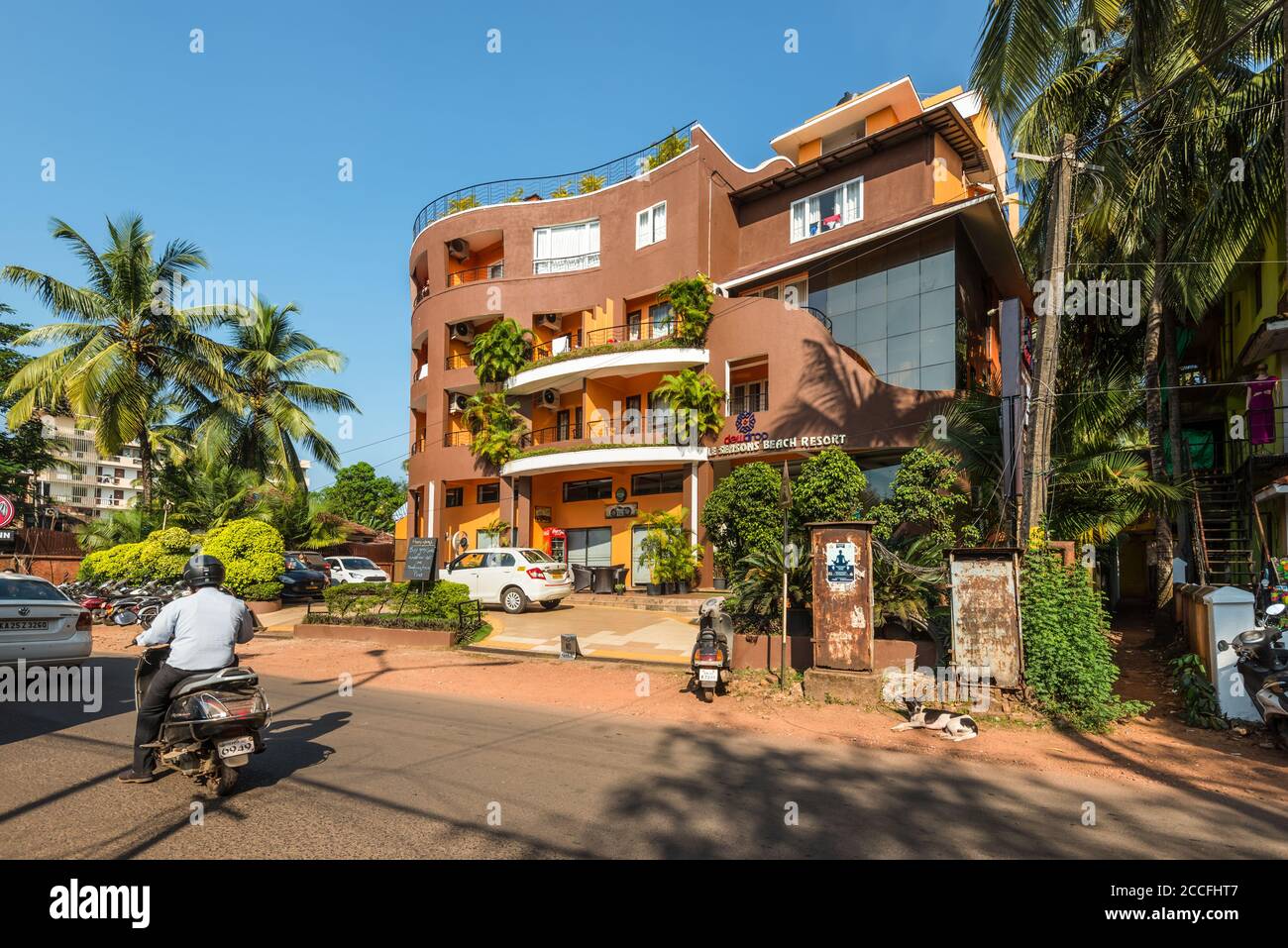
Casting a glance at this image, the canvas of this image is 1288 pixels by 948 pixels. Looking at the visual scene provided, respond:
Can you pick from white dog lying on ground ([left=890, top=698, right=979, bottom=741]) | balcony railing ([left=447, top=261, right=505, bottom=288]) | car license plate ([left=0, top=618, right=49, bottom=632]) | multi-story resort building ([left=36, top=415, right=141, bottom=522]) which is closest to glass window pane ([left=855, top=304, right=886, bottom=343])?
white dog lying on ground ([left=890, top=698, right=979, bottom=741])

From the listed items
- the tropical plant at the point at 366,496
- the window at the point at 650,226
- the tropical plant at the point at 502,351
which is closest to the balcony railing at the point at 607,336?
the tropical plant at the point at 502,351

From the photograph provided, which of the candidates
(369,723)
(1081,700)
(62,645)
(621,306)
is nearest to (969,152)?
(621,306)

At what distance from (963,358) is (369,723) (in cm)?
1606

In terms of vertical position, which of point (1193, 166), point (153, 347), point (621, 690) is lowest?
point (621, 690)

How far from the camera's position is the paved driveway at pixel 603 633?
13.7 metres

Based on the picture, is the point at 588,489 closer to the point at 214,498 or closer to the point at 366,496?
the point at 214,498

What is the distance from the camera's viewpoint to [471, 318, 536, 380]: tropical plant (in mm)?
26234

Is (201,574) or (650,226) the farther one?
(650,226)

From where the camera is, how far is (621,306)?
25875mm

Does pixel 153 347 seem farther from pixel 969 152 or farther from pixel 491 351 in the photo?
pixel 969 152

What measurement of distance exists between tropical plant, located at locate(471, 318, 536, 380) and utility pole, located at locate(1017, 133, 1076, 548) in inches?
729

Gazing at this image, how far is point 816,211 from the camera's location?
75.5 ft

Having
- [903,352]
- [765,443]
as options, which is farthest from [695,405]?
[903,352]

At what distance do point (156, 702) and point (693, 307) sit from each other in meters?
19.1
